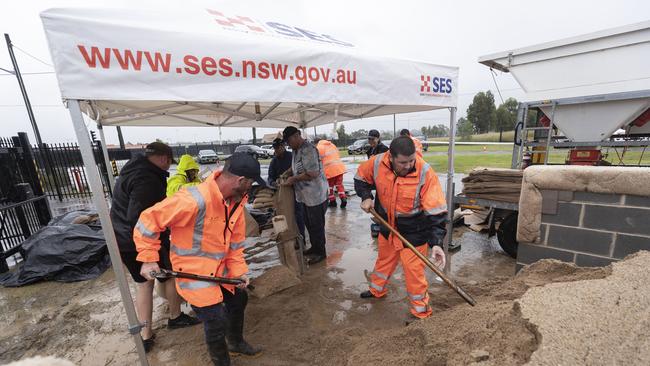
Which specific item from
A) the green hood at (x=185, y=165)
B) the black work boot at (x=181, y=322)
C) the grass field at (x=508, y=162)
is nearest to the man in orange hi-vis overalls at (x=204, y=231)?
the black work boot at (x=181, y=322)

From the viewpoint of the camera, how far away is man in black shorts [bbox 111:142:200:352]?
7.28 ft

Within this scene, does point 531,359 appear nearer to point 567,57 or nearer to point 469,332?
point 469,332

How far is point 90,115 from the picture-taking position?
3398mm

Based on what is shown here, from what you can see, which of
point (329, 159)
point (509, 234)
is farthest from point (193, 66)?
point (509, 234)

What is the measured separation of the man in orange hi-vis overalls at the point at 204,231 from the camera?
5.69ft

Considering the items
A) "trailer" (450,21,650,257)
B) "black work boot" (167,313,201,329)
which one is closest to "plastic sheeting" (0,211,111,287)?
"black work boot" (167,313,201,329)

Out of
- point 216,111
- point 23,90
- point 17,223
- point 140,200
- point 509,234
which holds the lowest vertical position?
point 509,234

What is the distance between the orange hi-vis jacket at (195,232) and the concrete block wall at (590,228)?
266cm

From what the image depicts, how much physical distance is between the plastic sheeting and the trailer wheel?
558 centimetres

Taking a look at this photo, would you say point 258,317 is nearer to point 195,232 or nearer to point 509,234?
point 195,232

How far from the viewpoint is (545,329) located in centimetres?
135

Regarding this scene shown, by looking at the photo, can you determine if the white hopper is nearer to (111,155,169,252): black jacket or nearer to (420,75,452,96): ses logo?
(420,75,452,96): ses logo

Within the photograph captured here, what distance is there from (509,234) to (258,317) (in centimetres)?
335

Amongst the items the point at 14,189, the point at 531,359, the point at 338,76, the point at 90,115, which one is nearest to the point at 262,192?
the point at 90,115
